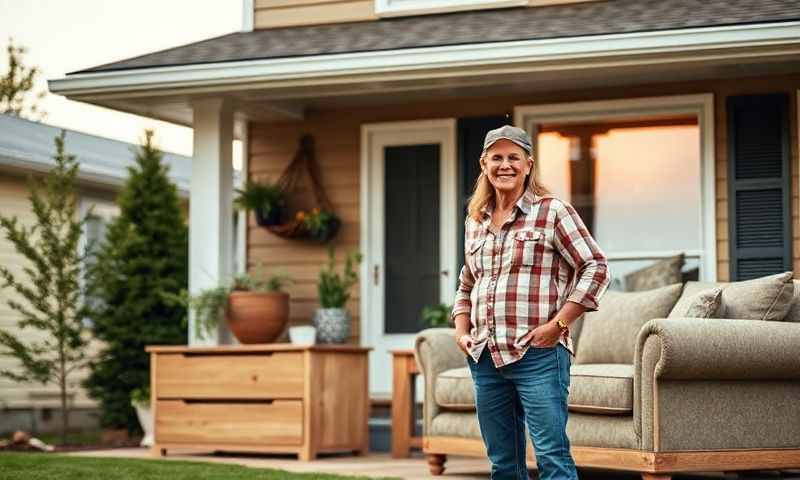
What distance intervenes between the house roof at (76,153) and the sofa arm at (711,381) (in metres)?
5.92

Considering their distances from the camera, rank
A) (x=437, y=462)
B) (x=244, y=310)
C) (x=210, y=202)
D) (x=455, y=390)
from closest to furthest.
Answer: (x=455, y=390), (x=437, y=462), (x=244, y=310), (x=210, y=202)

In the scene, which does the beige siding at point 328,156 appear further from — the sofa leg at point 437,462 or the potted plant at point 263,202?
the sofa leg at point 437,462

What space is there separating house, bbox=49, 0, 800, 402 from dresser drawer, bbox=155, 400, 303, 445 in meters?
0.87

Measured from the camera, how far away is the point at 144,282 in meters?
10.0

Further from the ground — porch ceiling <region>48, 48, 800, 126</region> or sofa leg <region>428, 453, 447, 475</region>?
porch ceiling <region>48, 48, 800, 126</region>

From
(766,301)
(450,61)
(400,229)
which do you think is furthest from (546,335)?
(400,229)

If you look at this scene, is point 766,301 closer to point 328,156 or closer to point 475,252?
point 475,252

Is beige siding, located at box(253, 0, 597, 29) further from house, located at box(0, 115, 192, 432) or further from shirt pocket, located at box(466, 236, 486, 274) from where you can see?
shirt pocket, located at box(466, 236, 486, 274)

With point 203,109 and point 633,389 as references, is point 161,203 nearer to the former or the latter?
point 203,109

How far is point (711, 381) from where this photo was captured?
596cm

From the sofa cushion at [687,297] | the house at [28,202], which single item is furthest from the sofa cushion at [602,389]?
the house at [28,202]

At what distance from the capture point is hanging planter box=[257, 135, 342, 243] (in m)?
9.02

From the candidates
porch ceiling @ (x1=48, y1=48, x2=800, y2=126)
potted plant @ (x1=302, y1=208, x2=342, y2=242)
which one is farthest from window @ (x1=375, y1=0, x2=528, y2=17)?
potted plant @ (x1=302, y1=208, x2=342, y2=242)

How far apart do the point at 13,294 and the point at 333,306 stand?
15.0 feet
